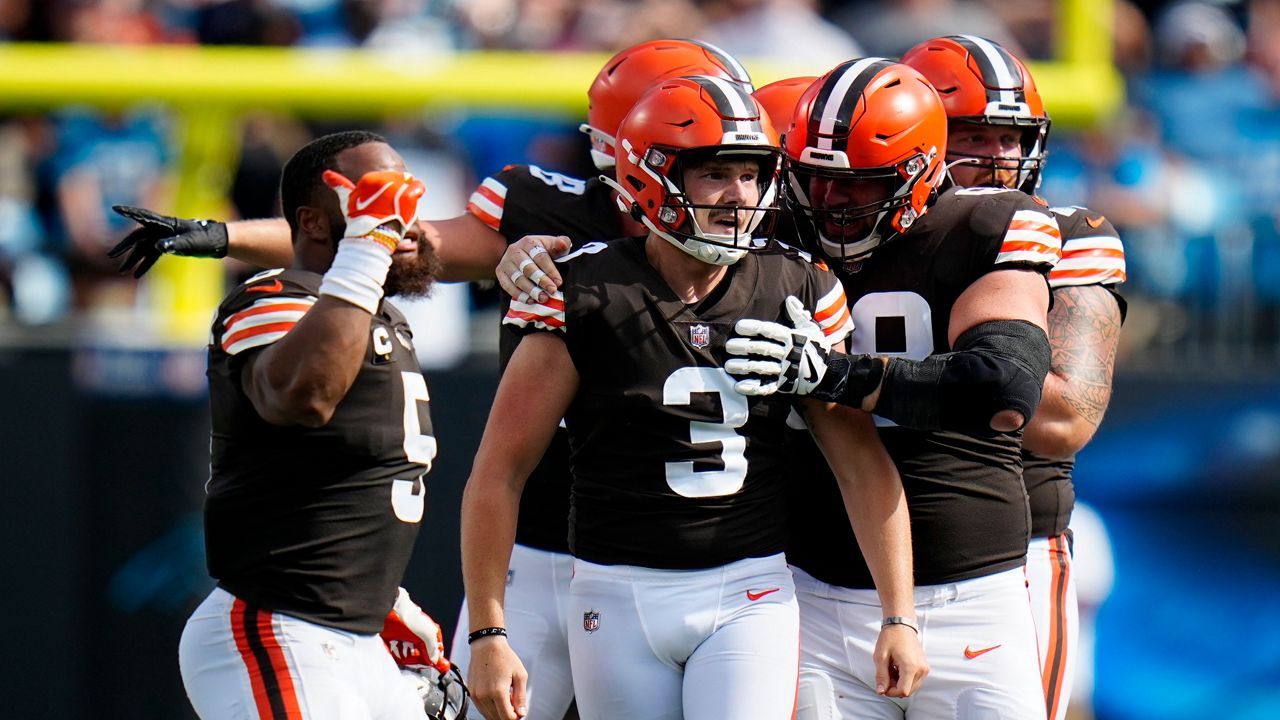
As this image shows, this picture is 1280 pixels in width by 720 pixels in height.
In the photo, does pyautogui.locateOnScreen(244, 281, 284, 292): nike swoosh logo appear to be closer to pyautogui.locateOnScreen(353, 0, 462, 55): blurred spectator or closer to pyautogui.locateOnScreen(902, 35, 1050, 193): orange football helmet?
pyautogui.locateOnScreen(902, 35, 1050, 193): orange football helmet

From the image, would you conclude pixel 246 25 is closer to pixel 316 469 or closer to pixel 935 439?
pixel 316 469

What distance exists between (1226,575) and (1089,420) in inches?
133

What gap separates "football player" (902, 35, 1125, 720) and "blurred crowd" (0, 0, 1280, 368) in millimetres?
3033

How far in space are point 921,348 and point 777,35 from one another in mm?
4266

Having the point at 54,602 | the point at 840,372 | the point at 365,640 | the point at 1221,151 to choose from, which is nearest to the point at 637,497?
the point at 840,372

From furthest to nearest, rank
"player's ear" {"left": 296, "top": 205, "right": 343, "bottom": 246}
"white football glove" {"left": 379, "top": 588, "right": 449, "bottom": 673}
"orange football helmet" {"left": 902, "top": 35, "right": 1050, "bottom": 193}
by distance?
1. "orange football helmet" {"left": 902, "top": 35, "right": 1050, "bottom": 193}
2. "white football glove" {"left": 379, "top": 588, "right": 449, "bottom": 673}
3. "player's ear" {"left": 296, "top": 205, "right": 343, "bottom": 246}

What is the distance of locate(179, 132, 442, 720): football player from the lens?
322 cm

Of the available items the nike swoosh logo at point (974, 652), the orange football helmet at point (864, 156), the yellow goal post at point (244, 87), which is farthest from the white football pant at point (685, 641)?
the yellow goal post at point (244, 87)

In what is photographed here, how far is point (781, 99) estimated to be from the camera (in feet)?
13.5

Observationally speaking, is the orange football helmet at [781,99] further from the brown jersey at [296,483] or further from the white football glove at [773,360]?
the brown jersey at [296,483]

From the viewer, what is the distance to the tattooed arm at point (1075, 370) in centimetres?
361

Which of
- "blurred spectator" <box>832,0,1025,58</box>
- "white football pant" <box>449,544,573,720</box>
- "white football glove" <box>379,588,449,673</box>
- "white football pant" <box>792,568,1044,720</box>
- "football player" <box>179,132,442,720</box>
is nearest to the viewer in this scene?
"football player" <box>179,132,442,720</box>

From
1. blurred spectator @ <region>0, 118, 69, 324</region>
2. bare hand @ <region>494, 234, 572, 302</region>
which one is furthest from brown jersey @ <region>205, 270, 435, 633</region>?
blurred spectator @ <region>0, 118, 69, 324</region>

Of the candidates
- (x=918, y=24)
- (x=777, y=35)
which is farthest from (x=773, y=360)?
(x=918, y=24)
